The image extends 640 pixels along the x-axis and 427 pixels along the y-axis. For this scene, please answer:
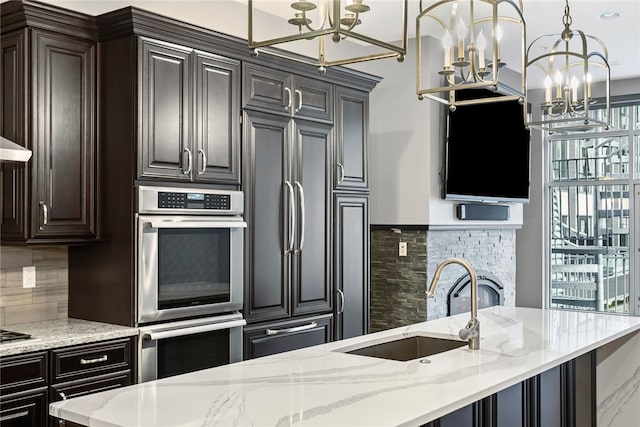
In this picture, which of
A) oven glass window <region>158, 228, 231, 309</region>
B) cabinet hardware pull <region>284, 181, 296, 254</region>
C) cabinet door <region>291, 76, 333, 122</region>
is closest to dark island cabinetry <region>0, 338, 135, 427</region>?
oven glass window <region>158, 228, 231, 309</region>

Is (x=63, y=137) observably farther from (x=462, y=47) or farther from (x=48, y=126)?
(x=462, y=47)

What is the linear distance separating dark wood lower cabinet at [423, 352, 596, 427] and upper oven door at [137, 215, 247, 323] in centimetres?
175

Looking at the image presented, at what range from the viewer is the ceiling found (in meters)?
4.23

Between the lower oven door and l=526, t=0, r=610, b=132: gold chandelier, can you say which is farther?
the lower oven door

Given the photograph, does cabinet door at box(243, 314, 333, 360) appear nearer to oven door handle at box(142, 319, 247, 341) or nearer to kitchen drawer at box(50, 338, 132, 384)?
oven door handle at box(142, 319, 247, 341)

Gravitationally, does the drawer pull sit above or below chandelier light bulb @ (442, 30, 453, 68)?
below

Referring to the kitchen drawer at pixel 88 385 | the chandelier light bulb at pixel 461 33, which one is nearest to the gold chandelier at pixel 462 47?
the chandelier light bulb at pixel 461 33

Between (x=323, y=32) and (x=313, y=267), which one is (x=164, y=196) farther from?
(x=323, y=32)

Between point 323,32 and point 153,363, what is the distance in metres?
2.17

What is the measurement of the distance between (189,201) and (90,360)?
0.95 meters

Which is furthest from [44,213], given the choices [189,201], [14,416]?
[14,416]

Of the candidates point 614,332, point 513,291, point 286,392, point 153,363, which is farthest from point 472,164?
point 286,392

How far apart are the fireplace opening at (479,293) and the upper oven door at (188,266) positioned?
2.45 meters

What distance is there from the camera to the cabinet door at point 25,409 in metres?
2.92
